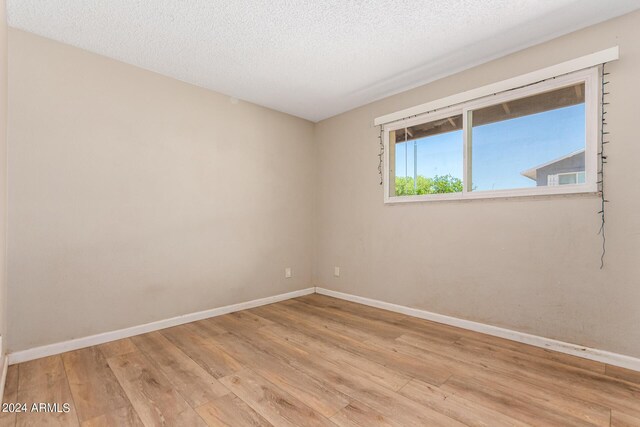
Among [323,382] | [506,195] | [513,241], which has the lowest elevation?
[323,382]

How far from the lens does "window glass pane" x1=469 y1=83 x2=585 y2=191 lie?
7.58 ft

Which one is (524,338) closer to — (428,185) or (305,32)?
(428,185)

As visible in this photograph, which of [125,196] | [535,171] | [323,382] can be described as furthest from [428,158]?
[125,196]

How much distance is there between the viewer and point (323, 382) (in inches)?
74.4

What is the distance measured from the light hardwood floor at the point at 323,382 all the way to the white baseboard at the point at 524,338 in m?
0.08

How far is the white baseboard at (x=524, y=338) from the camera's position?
207cm

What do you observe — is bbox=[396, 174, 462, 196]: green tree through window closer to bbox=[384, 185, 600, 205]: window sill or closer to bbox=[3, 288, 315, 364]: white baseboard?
bbox=[384, 185, 600, 205]: window sill

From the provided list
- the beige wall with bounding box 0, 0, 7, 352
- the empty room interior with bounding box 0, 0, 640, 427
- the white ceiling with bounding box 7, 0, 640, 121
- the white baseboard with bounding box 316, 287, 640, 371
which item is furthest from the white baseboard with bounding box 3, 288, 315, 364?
the white ceiling with bounding box 7, 0, 640, 121

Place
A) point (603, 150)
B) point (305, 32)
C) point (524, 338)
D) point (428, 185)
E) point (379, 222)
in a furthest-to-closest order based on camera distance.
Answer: point (379, 222), point (428, 185), point (524, 338), point (305, 32), point (603, 150)

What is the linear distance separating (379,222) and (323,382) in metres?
2.00

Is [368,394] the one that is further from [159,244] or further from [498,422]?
[159,244]

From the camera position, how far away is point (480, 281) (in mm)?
2729

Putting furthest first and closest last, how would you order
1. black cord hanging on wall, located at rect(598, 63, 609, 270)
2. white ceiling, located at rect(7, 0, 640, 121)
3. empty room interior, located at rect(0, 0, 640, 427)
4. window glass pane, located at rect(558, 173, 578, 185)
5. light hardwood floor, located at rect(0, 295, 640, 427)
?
window glass pane, located at rect(558, 173, 578, 185)
black cord hanging on wall, located at rect(598, 63, 609, 270)
white ceiling, located at rect(7, 0, 640, 121)
empty room interior, located at rect(0, 0, 640, 427)
light hardwood floor, located at rect(0, 295, 640, 427)

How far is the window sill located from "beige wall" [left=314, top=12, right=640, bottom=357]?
0.15 feet
